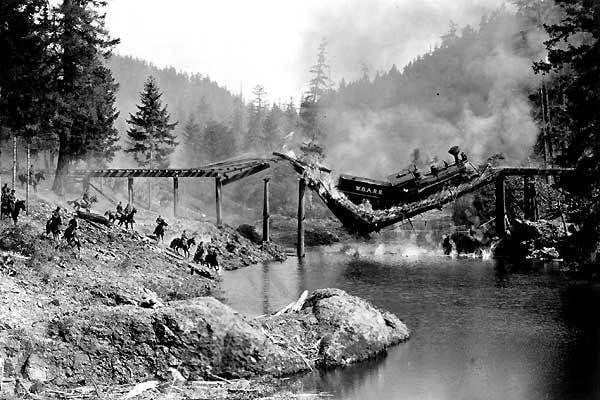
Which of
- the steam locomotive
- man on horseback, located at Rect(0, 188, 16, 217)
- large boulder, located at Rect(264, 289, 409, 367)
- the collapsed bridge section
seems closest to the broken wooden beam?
man on horseback, located at Rect(0, 188, 16, 217)

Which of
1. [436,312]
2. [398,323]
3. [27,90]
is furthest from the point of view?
[27,90]

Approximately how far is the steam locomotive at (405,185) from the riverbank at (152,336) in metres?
22.5

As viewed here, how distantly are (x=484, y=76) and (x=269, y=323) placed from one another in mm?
103013

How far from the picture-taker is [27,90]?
113ft

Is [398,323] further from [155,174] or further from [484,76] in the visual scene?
[484,76]

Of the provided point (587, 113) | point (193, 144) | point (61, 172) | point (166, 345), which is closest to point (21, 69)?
point (61, 172)

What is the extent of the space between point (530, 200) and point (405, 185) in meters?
12.9

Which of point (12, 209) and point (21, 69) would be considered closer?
point (12, 209)

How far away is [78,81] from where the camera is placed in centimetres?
4181

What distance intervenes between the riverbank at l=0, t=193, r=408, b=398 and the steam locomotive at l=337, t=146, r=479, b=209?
2246 cm

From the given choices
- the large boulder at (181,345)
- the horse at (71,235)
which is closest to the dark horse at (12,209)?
the horse at (71,235)

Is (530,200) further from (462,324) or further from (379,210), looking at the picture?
(462,324)

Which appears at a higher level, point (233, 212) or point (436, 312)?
point (233, 212)

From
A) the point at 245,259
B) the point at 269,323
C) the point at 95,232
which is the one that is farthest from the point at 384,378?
the point at 245,259
